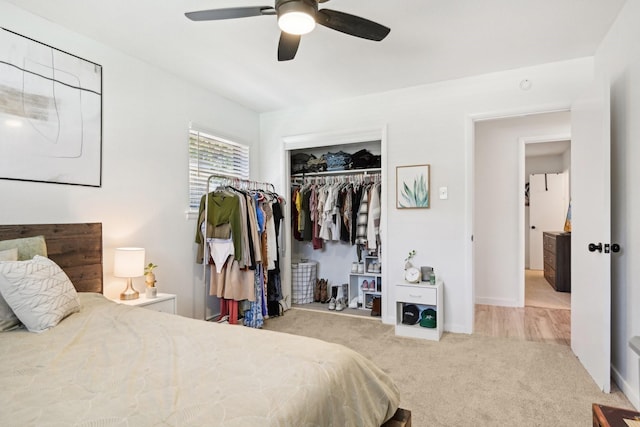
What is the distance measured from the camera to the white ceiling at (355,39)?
2.28 metres

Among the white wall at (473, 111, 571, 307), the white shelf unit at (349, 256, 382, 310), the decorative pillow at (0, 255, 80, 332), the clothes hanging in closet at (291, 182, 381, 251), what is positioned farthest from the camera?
the white wall at (473, 111, 571, 307)

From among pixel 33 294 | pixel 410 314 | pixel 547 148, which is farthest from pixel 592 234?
pixel 547 148

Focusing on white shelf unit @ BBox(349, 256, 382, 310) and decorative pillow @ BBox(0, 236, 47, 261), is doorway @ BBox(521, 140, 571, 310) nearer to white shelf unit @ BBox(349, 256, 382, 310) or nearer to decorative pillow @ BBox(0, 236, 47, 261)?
white shelf unit @ BBox(349, 256, 382, 310)

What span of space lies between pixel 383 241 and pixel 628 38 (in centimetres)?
251

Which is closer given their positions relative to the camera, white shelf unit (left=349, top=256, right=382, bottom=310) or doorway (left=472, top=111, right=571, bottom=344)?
white shelf unit (left=349, top=256, right=382, bottom=310)

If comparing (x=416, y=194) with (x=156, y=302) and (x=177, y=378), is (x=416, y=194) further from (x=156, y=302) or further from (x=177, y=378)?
(x=177, y=378)

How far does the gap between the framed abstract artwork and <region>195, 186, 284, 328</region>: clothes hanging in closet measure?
1028 mm

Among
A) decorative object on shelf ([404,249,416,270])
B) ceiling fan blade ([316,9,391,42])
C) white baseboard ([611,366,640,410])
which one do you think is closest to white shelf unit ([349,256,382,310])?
decorative object on shelf ([404,249,416,270])

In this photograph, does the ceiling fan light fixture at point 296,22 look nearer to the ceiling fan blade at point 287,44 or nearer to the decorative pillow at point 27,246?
the ceiling fan blade at point 287,44

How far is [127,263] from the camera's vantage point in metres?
2.60

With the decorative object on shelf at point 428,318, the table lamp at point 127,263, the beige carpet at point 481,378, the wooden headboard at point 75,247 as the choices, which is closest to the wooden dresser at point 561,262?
the beige carpet at point 481,378

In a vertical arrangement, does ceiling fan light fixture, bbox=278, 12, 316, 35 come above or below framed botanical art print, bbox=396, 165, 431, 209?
above

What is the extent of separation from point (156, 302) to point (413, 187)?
8.67 ft

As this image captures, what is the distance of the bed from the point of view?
3.17 ft
